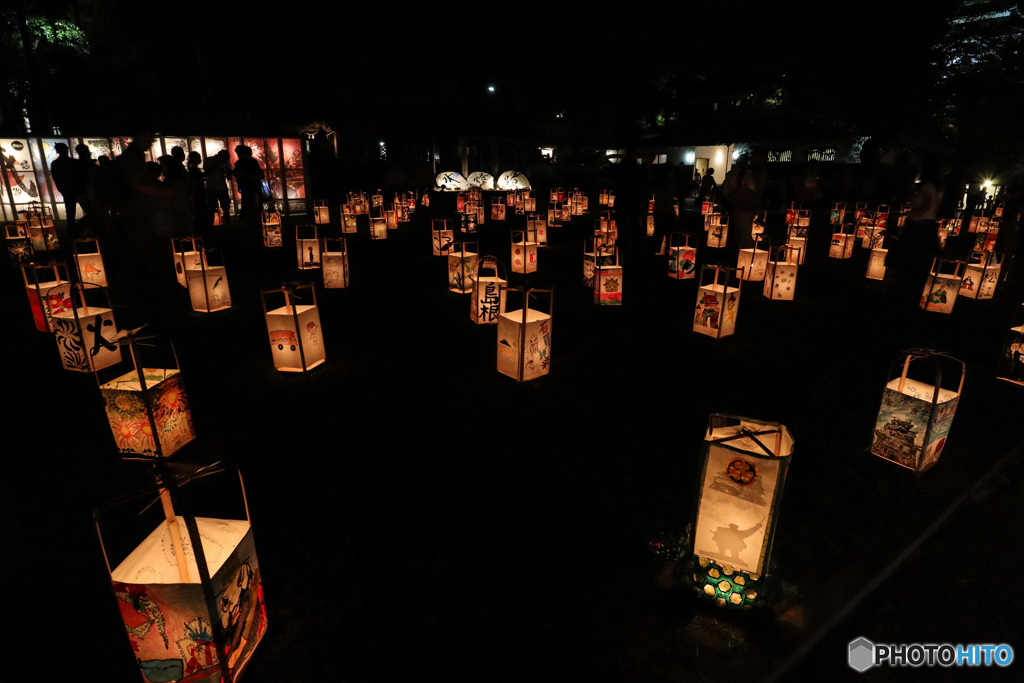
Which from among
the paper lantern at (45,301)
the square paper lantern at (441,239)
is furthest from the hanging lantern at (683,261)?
the paper lantern at (45,301)

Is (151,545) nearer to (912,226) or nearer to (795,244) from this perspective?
(795,244)

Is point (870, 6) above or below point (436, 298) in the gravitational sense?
above

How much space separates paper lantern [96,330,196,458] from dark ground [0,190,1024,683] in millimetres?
202

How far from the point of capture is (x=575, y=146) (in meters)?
31.1

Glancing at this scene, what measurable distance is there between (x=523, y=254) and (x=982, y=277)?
6272 millimetres

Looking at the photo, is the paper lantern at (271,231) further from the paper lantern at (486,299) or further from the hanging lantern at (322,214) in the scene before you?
the paper lantern at (486,299)

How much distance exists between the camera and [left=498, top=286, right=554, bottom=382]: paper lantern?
494 cm

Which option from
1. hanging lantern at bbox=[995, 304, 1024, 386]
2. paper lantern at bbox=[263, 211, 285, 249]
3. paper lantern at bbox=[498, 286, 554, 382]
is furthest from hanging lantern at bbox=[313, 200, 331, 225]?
hanging lantern at bbox=[995, 304, 1024, 386]

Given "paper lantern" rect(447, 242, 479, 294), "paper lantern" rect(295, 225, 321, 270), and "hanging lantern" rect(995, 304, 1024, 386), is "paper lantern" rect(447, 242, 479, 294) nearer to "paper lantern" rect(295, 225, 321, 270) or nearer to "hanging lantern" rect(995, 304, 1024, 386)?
"paper lantern" rect(295, 225, 321, 270)

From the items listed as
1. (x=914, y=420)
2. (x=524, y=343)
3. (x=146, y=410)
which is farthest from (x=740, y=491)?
(x=146, y=410)

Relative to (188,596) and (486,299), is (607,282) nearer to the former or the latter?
(486,299)

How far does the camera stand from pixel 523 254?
29.4 ft

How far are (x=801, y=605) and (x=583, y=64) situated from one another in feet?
123

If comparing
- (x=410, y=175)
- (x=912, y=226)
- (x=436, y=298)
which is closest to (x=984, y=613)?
(x=436, y=298)
